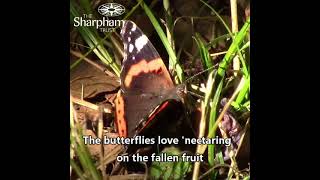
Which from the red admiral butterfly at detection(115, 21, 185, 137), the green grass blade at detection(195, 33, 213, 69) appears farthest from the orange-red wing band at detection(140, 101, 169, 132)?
the green grass blade at detection(195, 33, 213, 69)

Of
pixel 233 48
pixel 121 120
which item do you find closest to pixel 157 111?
pixel 121 120

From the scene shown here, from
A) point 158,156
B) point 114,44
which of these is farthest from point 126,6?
point 158,156

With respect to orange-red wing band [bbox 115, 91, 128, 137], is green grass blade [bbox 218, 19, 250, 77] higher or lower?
higher

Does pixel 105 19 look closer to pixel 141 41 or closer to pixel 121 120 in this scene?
pixel 141 41

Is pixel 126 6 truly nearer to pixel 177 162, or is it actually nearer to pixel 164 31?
pixel 164 31

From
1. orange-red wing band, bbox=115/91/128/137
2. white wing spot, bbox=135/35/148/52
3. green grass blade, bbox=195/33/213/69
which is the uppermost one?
white wing spot, bbox=135/35/148/52

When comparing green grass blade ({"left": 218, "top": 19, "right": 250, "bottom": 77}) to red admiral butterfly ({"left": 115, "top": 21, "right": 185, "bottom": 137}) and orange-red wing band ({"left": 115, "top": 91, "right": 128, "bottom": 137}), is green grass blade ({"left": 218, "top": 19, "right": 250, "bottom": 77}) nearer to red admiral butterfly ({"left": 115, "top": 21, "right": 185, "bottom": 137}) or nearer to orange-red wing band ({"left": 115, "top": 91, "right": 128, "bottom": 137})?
red admiral butterfly ({"left": 115, "top": 21, "right": 185, "bottom": 137})
